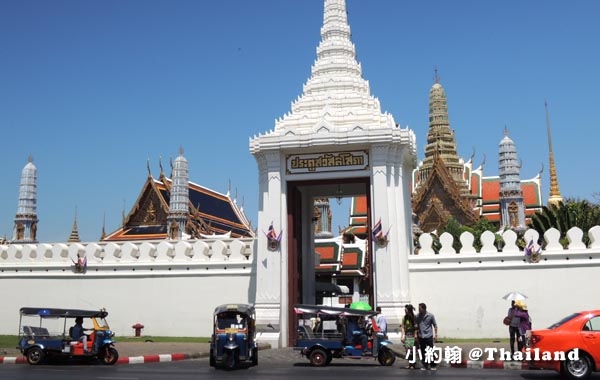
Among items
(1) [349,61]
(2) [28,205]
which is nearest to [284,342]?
(1) [349,61]

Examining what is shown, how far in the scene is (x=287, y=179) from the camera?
20.3 metres

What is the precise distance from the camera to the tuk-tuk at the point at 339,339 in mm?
14938

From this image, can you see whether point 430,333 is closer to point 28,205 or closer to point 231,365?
point 231,365

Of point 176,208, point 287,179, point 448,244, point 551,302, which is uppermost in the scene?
point 176,208

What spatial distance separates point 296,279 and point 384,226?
3.34 metres

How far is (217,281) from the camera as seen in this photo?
21.4m

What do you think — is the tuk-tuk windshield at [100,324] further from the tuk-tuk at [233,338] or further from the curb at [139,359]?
the tuk-tuk at [233,338]

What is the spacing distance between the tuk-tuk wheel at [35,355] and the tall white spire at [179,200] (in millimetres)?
30281

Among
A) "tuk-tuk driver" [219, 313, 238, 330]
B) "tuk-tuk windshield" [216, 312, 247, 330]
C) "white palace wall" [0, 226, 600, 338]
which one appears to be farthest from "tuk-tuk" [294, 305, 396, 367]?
"white palace wall" [0, 226, 600, 338]

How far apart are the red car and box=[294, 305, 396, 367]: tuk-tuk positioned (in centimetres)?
406

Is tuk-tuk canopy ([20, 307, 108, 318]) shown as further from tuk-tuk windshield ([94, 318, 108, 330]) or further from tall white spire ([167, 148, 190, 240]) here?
tall white spire ([167, 148, 190, 240])

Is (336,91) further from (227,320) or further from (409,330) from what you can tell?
(227,320)

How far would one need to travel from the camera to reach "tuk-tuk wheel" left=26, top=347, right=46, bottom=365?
15156mm

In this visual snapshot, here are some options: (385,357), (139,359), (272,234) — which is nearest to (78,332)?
(139,359)
